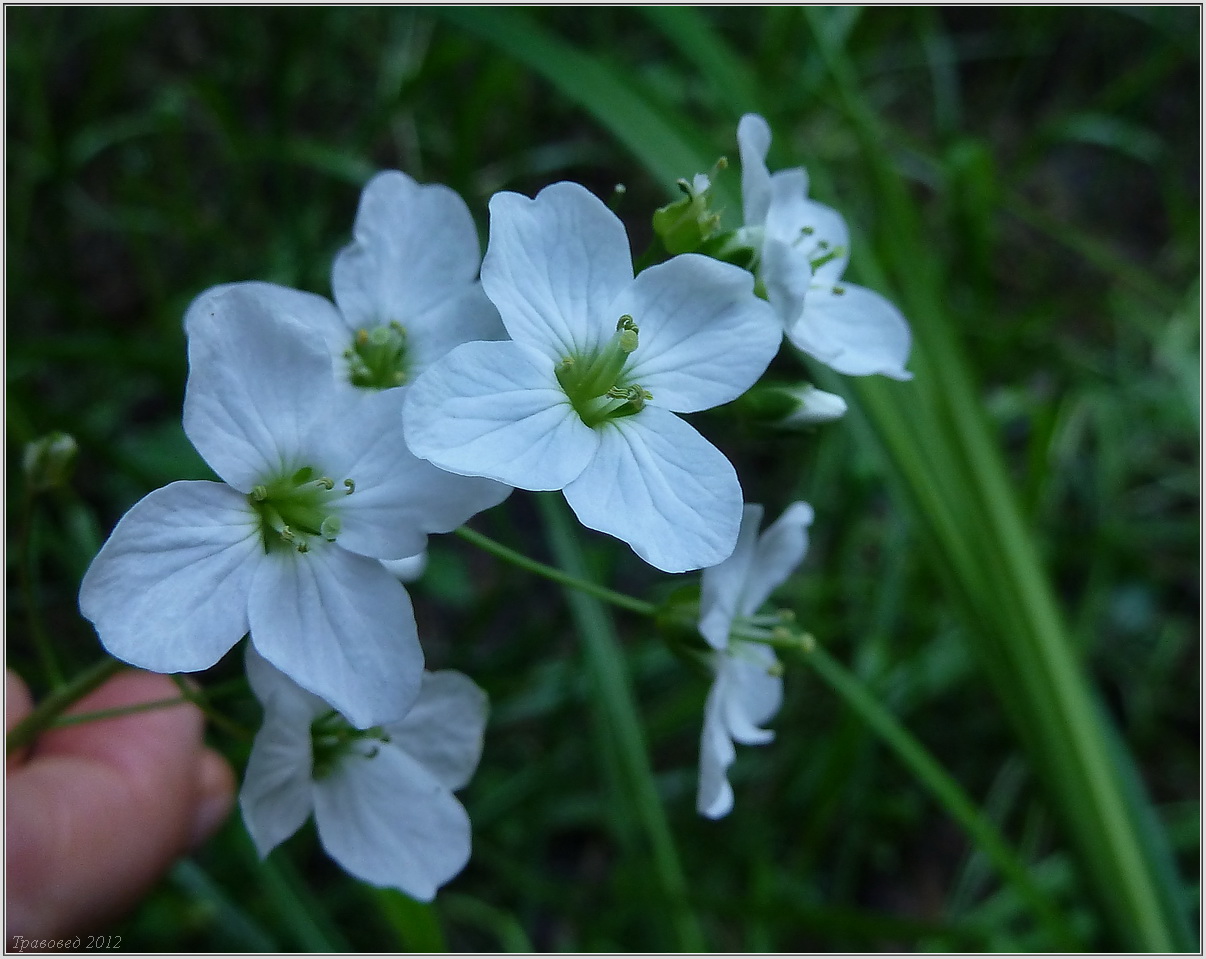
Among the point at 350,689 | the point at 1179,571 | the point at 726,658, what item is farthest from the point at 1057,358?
the point at 350,689

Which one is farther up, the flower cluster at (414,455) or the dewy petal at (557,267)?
the dewy petal at (557,267)

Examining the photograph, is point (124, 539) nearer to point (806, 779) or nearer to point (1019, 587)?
point (1019, 587)

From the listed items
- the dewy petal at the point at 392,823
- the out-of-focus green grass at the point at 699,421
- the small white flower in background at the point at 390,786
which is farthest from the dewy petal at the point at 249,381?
the out-of-focus green grass at the point at 699,421

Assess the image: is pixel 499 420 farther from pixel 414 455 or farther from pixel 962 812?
pixel 962 812

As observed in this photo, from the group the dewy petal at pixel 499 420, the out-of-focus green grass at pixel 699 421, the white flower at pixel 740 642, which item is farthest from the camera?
the out-of-focus green grass at pixel 699 421

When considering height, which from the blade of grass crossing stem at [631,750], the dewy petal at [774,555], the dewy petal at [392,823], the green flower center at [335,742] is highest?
the dewy petal at [774,555]

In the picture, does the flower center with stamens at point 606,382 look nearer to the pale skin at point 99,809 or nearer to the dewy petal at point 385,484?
the dewy petal at point 385,484

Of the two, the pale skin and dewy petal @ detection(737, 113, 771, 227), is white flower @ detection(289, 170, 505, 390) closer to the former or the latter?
dewy petal @ detection(737, 113, 771, 227)
